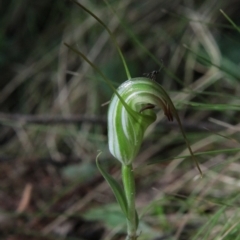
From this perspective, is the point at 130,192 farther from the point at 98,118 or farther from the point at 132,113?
the point at 98,118

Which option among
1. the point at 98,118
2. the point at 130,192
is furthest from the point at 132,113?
the point at 98,118

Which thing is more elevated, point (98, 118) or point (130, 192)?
point (98, 118)

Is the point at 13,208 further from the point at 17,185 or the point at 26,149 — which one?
the point at 26,149

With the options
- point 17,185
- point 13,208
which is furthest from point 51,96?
point 13,208

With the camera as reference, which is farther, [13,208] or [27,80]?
[27,80]

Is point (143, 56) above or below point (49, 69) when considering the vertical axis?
below

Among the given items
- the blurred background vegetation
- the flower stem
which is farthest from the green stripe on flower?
the blurred background vegetation

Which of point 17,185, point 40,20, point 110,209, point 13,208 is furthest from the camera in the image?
point 40,20

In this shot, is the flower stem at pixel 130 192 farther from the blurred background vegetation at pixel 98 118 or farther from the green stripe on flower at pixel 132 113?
the blurred background vegetation at pixel 98 118
